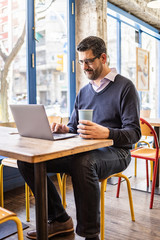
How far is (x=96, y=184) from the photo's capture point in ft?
4.68

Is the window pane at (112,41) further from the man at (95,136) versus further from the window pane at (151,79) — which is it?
the man at (95,136)

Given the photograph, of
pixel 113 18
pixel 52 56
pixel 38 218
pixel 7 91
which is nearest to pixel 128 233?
pixel 38 218

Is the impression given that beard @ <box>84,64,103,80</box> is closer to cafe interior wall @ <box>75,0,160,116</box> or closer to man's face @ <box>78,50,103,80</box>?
man's face @ <box>78,50,103,80</box>

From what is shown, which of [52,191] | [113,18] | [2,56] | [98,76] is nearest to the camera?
[52,191]

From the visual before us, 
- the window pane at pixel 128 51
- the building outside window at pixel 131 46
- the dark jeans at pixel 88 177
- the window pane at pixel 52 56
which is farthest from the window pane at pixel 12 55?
the window pane at pixel 128 51

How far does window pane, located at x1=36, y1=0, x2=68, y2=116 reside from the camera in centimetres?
319

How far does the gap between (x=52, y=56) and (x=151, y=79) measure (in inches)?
137

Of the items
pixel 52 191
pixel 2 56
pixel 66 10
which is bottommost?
pixel 52 191

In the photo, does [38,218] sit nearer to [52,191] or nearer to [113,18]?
[52,191]

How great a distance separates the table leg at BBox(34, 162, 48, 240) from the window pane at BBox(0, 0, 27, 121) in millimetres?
1877

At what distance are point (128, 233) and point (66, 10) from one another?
2859 millimetres

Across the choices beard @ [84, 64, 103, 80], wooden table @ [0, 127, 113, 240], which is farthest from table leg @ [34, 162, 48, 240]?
beard @ [84, 64, 103, 80]

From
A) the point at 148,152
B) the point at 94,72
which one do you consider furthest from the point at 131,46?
the point at 94,72

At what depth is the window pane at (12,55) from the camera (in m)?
2.87
